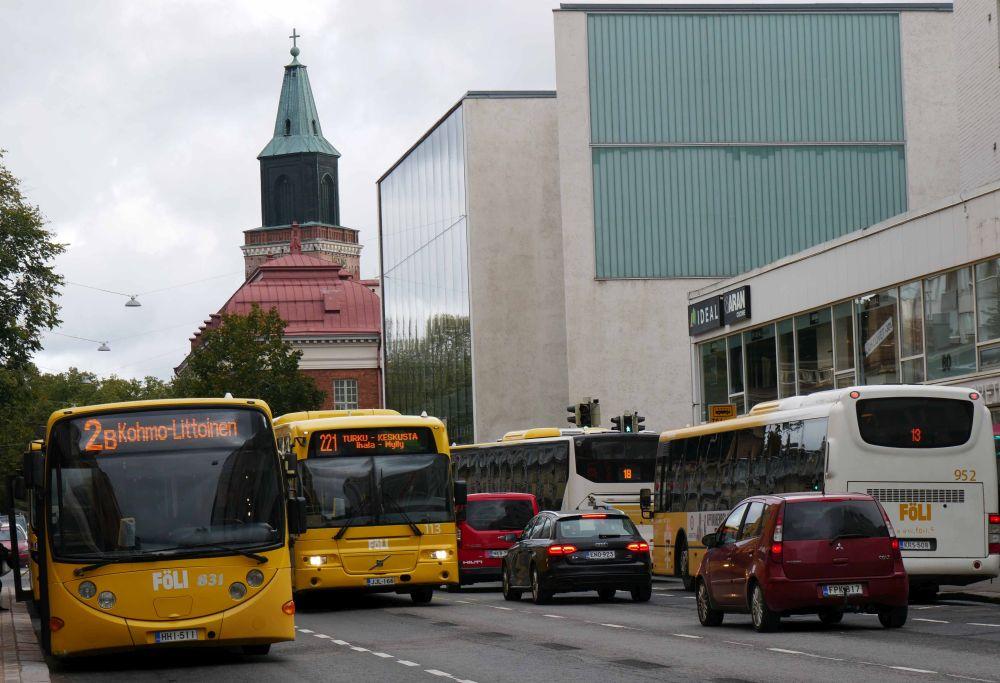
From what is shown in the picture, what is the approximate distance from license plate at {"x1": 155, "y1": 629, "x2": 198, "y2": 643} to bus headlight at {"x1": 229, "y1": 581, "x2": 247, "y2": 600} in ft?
1.74

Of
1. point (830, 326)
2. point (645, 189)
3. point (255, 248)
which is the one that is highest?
point (255, 248)

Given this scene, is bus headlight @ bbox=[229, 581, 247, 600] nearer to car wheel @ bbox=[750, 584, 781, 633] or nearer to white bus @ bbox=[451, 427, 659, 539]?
car wheel @ bbox=[750, 584, 781, 633]

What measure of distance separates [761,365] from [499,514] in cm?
1362

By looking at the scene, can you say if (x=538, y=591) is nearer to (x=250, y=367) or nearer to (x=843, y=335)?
(x=843, y=335)

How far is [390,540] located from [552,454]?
13552 millimetres

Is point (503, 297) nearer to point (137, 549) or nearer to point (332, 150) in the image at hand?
point (137, 549)

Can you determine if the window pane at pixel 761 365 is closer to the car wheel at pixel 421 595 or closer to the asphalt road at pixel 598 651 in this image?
the car wheel at pixel 421 595

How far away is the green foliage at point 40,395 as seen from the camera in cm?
4656

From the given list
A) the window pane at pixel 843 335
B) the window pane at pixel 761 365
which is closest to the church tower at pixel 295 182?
the window pane at pixel 761 365

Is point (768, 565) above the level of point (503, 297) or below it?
below

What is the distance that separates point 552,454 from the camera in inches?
1555

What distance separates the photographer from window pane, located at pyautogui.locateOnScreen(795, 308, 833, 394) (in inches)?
1624

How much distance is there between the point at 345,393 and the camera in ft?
372

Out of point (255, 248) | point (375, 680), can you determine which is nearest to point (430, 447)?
point (375, 680)
